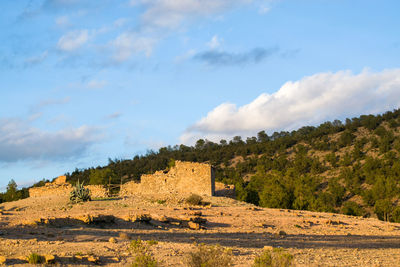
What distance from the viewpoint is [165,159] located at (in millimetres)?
84125

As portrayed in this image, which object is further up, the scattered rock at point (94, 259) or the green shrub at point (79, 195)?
the green shrub at point (79, 195)

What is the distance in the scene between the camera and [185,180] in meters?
29.5

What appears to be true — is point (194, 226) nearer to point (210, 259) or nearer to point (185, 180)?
point (210, 259)

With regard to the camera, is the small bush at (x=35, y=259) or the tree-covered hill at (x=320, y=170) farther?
the tree-covered hill at (x=320, y=170)

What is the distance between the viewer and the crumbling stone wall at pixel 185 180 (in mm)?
28812

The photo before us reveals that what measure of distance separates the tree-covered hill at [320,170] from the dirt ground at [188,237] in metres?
16.5

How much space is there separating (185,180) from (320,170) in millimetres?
36807

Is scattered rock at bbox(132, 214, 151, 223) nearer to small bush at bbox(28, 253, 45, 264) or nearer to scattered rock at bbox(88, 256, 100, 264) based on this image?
scattered rock at bbox(88, 256, 100, 264)

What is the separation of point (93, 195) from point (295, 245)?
22.0 metres

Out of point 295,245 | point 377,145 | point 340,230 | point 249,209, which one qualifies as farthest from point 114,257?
point 377,145

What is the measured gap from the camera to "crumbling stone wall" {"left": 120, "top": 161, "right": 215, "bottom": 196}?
94.5ft

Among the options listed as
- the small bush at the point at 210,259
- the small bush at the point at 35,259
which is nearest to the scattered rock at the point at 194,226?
the small bush at the point at 210,259

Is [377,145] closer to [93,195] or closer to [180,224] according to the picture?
[93,195]

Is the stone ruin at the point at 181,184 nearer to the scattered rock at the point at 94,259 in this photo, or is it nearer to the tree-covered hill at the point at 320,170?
the tree-covered hill at the point at 320,170
